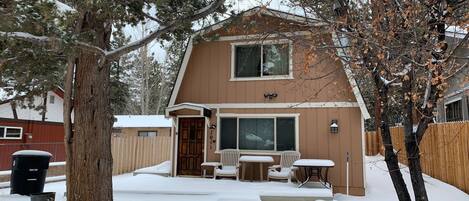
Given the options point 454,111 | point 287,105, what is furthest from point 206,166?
point 454,111

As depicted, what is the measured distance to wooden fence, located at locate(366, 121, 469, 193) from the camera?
31.2 ft

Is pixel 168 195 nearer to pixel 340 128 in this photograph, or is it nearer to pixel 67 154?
pixel 67 154

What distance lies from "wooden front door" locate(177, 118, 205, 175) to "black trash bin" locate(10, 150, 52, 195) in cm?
437

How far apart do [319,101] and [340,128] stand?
0.98 meters

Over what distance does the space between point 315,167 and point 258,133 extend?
7.41 ft

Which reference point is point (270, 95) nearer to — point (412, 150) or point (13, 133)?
point (412, 150)

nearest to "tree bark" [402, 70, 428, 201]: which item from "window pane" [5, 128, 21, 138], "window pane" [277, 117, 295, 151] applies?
"window pane" [277, 117, 295, 151]

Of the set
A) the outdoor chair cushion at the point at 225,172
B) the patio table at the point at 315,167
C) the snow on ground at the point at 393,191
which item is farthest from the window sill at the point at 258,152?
the snow on ground at the point at 393,191

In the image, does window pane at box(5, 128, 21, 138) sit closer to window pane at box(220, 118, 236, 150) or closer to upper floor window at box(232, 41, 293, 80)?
window pane at box(220, 118, 236, 150)

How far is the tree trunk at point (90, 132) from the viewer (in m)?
6.09

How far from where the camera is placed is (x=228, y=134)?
1224 centimetres

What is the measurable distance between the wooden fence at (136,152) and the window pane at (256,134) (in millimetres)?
6001

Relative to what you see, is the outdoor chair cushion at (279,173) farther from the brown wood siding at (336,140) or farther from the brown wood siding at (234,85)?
the brown wood siding at (234,85)

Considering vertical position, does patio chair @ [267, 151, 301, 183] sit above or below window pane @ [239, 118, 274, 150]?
below
